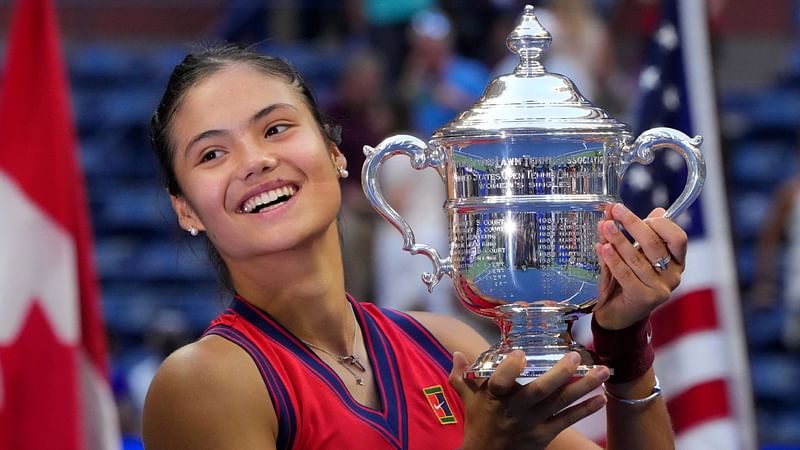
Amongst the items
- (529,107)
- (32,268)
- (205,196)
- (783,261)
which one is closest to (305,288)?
(205,196)

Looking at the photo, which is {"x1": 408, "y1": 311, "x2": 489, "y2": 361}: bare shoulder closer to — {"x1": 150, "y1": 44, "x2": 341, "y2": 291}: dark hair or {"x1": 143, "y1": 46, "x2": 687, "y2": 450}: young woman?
{"x1": 143, "y1": 46, "x2": 687, "y2": 450}: young woman

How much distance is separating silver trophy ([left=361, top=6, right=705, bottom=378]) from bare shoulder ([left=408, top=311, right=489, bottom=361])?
12.5 inches

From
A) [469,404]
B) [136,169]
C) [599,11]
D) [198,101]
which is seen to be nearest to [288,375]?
[469,404]

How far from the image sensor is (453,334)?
204 cm

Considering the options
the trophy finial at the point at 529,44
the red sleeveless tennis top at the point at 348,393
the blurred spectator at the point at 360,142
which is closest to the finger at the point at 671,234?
the trophy finial at the point at 529,44

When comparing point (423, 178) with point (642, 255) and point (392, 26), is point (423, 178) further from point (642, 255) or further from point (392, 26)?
point (642, 255)

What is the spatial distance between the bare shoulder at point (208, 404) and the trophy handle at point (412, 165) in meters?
0.25

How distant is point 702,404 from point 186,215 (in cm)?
143

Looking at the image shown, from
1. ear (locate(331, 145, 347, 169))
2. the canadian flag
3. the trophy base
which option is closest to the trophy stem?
the trophy base

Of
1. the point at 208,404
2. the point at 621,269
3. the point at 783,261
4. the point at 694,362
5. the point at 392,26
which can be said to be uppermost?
the point at 621,269

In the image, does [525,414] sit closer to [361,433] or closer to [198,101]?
[361,433]

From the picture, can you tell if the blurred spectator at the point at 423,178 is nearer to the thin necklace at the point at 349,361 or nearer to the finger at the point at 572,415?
the thin necklace at the point at 349,361

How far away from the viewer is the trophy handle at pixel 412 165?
66.2 inches

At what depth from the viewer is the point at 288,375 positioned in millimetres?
1757
